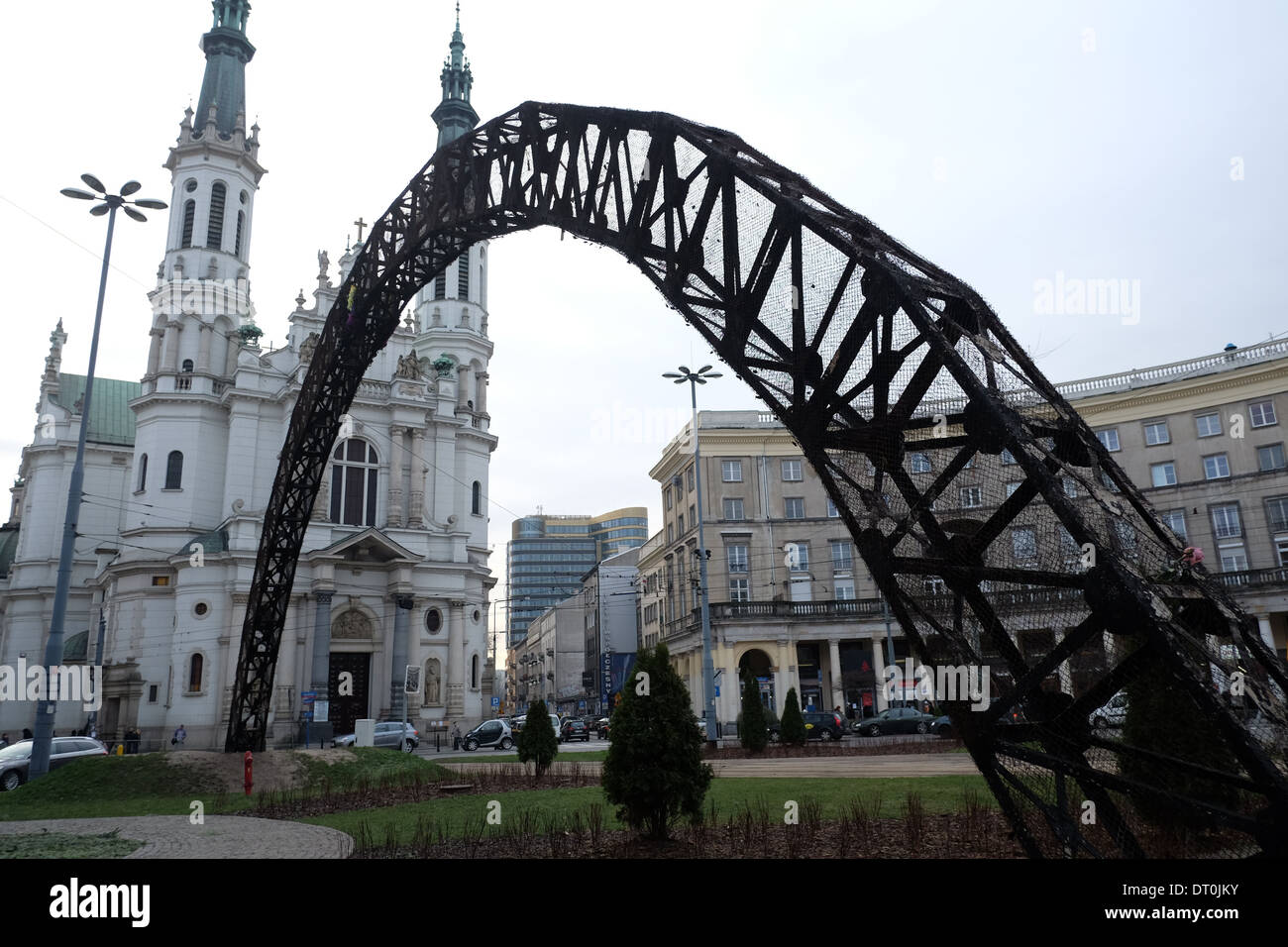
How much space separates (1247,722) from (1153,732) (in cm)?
352

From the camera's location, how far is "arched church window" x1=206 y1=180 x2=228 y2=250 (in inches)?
2216

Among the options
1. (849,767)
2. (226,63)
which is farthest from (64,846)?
(226,63)

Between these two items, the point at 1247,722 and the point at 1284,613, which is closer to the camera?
the point at 1247,722

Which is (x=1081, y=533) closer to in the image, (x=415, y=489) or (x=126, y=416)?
(x=415, y=489)

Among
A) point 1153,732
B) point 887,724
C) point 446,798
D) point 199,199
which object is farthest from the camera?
point 199,199

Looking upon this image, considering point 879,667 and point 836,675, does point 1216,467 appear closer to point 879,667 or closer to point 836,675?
point 879,667

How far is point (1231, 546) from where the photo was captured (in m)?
49.2

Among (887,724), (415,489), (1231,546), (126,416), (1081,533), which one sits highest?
(126,416)

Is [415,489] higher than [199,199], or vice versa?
[199,199]

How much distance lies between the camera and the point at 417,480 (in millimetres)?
54875

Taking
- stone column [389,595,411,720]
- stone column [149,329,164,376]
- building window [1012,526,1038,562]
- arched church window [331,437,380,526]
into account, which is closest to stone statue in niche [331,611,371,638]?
stone column [389,595,411,720]

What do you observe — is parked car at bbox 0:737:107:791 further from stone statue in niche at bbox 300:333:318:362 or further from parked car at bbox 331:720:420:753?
stone statue in niche at bbox 300:333:318:362

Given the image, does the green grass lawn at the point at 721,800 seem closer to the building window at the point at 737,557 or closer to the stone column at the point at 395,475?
the stone column at the point at 395,475
